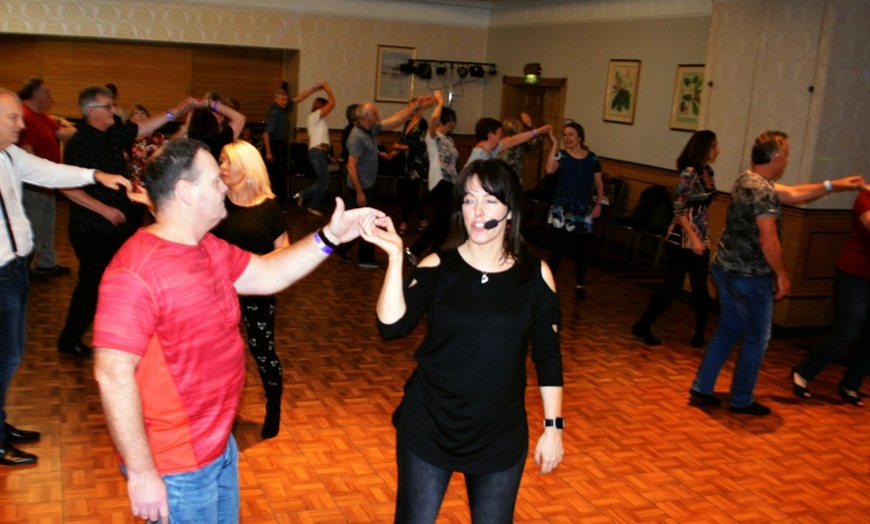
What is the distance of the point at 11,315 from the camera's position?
347 centimetres

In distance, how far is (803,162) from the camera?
21.5 ft

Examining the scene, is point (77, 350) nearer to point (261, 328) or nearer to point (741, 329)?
point (261, 328)

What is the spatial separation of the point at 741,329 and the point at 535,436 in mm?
1372

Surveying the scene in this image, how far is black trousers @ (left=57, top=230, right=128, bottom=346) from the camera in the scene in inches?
188

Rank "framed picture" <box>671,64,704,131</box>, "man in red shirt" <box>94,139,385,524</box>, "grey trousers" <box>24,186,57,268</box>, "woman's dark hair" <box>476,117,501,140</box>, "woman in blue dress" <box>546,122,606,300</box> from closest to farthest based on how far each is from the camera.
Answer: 1. "man in red shirt" <box>94,139,385,524</box>
2. "grey trousers" <box>24,186,57,268</box>
3. "woman in blue dress" <box>546,122,606,300</box>
4. "woman's dark hair" <box>476,117,501,140</box>
5. "framed picture" <box>671,64,704,131</box>

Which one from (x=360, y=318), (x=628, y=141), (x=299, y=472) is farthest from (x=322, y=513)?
(x=628, y=141)

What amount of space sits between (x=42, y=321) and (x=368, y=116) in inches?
126

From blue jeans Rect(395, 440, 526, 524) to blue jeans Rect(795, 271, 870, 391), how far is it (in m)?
3.39

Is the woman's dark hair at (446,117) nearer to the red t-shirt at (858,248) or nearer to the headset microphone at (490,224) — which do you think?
the red t-shirt at (858,248)

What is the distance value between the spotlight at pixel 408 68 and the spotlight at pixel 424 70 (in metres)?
0.07

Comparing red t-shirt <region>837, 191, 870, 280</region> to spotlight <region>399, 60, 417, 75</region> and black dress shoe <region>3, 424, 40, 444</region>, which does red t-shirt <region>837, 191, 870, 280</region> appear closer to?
black dress shoe <region>3, 424, 40, 444</region>

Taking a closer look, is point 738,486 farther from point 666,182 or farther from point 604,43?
point 604,43

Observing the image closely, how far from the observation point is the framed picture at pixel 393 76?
12.5 m

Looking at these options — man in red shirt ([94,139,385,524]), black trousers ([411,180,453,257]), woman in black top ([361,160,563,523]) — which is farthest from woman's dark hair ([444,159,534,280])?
black trousers ([411,180,453,257])
